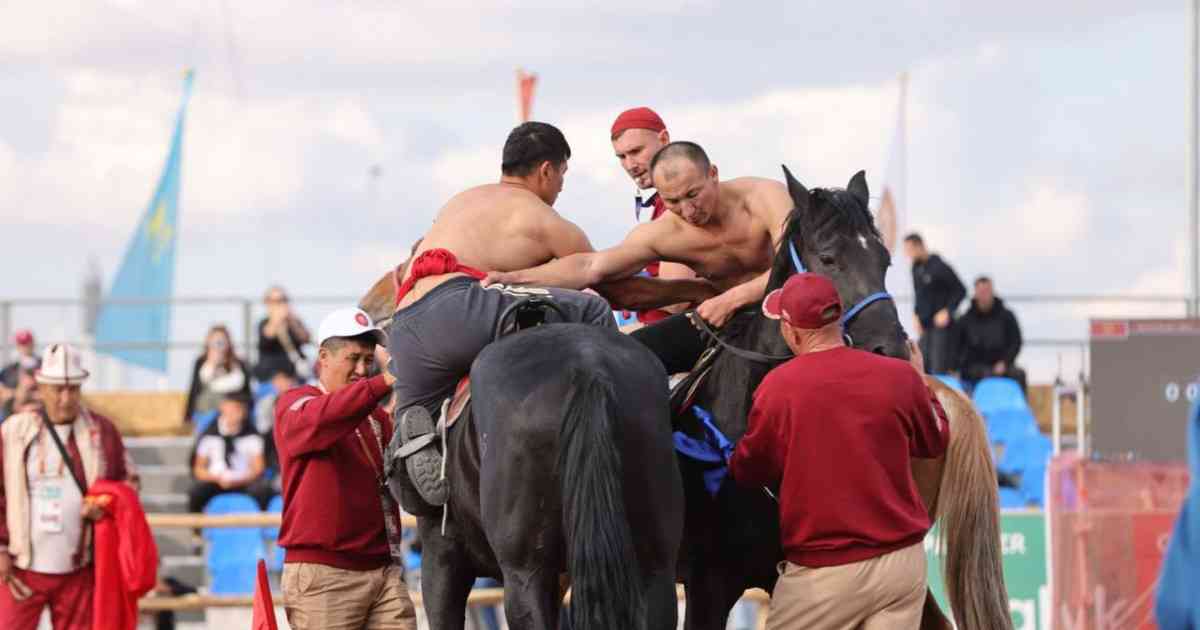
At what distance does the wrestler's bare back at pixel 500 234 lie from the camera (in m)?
7.59

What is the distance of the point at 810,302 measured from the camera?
6.62m

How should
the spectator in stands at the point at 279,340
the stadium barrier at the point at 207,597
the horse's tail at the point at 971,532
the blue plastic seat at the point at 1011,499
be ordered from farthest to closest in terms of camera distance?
the spectator in stands at the point at 279,340 < the blue plastic seat at the point at 1011,499 < the stadium barrier at the point at 207,597 < the horse's tail at the point at 971,532

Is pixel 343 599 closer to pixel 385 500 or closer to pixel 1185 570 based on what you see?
pixel 385 500

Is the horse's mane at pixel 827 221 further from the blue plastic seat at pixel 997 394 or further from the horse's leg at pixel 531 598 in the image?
the blue plastic seat at pixel 997 394

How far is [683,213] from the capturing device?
24.6 feet

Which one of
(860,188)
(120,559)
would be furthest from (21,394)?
(860,188)

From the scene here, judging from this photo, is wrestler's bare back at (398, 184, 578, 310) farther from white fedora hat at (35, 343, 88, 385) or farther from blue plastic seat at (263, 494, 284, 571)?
blue plastic seat at (263, 494, 284, 571)

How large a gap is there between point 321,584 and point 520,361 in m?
2.09

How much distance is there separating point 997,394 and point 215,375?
7212 millimetres

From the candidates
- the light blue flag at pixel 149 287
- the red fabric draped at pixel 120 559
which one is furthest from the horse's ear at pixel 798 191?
the light blue flag at pixel 149 287

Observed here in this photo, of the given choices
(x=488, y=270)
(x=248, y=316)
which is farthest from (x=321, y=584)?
(x=248, y=316)

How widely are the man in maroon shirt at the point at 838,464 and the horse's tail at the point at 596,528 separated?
2.49ft

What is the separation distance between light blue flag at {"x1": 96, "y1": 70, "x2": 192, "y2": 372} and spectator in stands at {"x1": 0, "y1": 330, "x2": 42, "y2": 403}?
1814 mm

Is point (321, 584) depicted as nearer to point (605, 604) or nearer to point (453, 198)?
point (453, 198)
